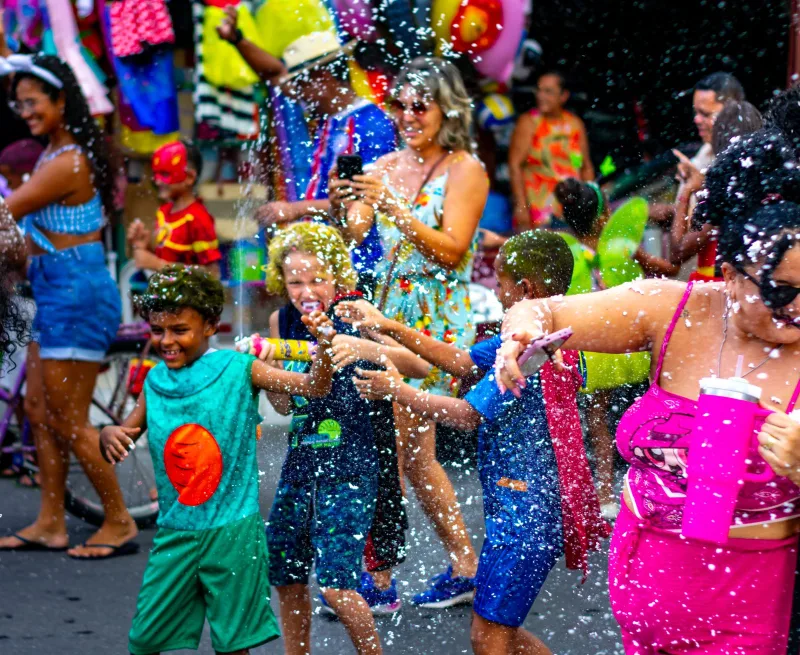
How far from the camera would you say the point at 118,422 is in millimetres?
5609

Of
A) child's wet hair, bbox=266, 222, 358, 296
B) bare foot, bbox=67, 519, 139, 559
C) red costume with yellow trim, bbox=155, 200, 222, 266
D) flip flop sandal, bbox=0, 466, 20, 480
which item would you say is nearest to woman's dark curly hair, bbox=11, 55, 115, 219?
red costume with yellow trim, bbox=155, 200, 222, 266

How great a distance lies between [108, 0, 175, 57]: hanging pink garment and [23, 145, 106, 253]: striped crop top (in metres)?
2.80

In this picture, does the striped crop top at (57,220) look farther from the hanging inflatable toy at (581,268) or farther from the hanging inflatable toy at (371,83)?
the hanging inflatable toy at (581,268)

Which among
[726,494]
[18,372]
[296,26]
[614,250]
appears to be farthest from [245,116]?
Answer: [726,494]

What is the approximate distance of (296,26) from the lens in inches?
270

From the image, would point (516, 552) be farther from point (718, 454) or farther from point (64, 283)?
point (64, 283)

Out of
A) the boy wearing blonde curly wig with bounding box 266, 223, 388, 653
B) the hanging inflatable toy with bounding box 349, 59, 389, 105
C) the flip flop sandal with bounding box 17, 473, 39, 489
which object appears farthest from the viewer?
the hanging inflatable toy with bounding box 349, 59, 389, 105

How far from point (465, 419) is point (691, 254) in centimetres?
179

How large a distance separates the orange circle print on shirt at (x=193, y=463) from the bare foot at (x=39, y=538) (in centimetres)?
203

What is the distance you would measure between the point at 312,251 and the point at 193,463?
0.74 meters

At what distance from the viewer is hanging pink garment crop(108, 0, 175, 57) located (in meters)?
7.39

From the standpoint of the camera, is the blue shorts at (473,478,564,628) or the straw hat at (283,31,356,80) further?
the straw hat at (283,31,356,80)

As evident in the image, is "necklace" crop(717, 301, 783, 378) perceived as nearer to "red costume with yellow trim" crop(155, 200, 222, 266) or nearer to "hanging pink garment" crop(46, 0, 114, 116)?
"red costume with yellow trim" crop(155, 200, 222, 266)

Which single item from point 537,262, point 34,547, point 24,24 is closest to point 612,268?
point 537,262
